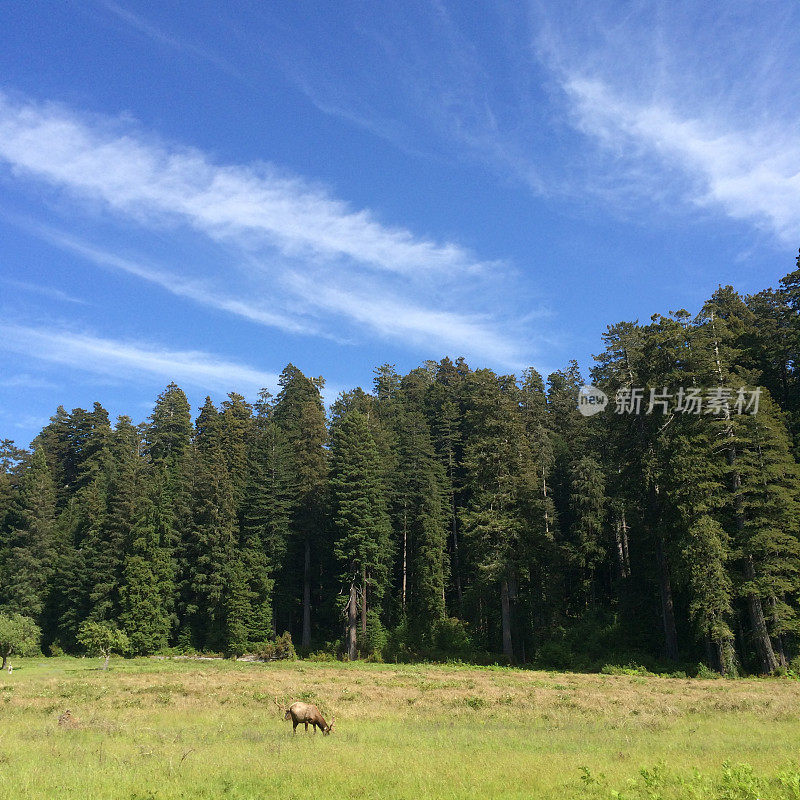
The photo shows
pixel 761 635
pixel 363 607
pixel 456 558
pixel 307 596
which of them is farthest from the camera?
pixel 456 558

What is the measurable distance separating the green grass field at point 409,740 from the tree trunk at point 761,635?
13.8ft

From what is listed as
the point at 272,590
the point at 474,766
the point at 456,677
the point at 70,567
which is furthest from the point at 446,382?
the point at 474,766

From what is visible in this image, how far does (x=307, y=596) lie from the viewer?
6128cm

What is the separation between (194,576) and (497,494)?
107 ft

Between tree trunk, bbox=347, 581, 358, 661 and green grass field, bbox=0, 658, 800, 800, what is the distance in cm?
1870

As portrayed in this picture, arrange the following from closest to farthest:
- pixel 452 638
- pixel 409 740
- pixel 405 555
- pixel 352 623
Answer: pixel 409 740 < pixel 352 623 < pixel 452 638 < pixel 405 555

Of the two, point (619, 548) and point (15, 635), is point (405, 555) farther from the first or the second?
point (15, 635)

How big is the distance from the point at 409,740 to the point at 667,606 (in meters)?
30.8

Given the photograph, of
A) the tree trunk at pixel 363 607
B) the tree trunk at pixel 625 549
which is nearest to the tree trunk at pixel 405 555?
the tree trunk at pixel 363 607

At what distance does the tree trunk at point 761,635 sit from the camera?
37.1m

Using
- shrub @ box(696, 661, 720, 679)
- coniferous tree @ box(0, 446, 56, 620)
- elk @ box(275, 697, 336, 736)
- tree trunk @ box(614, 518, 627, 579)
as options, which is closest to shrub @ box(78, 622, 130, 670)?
coniferous tree @ box(0, 446, 56, 620)

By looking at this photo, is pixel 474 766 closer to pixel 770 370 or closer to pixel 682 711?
pixel 682 711

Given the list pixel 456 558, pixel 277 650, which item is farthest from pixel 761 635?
pixel 277 650

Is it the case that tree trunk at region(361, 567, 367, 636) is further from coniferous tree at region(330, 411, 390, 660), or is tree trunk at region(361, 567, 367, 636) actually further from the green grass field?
the green grass field
